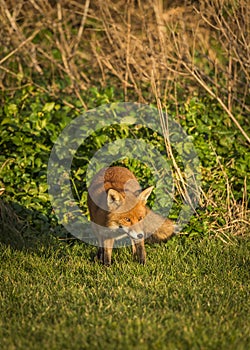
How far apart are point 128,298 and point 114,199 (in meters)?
1.36

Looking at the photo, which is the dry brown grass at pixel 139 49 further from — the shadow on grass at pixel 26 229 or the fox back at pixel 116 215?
the shadow on grass at pixel 26 229

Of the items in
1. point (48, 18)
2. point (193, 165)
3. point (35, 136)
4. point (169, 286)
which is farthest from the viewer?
point (48, 18)

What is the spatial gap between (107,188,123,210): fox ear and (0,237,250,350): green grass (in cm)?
65

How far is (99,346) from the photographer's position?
4590 mm

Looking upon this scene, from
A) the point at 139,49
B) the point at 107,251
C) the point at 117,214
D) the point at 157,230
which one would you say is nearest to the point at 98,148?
the point at 157,230

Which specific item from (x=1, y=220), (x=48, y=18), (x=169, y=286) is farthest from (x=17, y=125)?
(x=169, y=286)

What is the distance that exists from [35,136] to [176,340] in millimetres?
4955

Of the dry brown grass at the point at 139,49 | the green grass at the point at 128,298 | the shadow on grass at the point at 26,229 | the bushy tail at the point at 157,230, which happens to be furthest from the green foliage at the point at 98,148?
the green grass at the point at 128,298

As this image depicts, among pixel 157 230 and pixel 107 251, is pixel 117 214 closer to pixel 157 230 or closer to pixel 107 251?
pixel 107 251

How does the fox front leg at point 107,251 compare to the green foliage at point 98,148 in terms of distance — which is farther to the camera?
the green foliage at point 98,148

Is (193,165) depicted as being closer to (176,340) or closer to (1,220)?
(1,220)

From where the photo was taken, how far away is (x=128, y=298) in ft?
18.4

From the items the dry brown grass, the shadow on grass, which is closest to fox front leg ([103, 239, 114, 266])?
the shadow on grass

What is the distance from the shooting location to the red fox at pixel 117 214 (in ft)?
22.1
